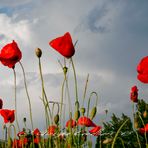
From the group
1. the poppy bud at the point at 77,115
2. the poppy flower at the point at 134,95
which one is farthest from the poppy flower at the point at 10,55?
the poppy flower at the point at 134,95

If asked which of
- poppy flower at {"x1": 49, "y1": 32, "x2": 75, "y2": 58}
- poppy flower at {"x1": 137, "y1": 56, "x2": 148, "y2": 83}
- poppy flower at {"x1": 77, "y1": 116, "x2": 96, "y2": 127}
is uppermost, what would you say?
poppy flower at {"x1": 49, "y1": 32, "x2": 75, "y2": 58}

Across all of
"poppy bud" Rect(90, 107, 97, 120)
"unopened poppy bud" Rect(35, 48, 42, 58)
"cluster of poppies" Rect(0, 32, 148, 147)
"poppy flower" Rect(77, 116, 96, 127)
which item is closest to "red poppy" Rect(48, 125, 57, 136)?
"cluster of poppies" Rect(0, 32, 148, 147)

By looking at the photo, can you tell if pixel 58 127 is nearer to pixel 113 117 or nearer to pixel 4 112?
pixel 4 112

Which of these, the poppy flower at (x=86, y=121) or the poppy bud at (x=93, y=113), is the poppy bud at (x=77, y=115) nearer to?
the poppy flower at (x=86, y=121)

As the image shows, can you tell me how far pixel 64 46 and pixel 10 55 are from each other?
29.5 inches

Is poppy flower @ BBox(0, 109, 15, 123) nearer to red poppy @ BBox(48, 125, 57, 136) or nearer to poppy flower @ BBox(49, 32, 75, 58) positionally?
red poppy @ BBox(48, 125, 57, 136)

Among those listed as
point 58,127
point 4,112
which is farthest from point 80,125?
point 4,112

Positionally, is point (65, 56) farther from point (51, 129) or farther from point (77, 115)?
point (51, 129)

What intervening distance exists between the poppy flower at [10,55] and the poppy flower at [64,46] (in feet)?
1.93

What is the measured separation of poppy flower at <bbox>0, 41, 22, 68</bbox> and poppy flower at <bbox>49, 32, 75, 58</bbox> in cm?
59

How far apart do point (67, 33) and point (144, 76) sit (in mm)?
1021

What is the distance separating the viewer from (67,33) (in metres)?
3.94

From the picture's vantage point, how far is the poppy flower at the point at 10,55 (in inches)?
171

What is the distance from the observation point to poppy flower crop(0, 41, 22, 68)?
4332 mm
